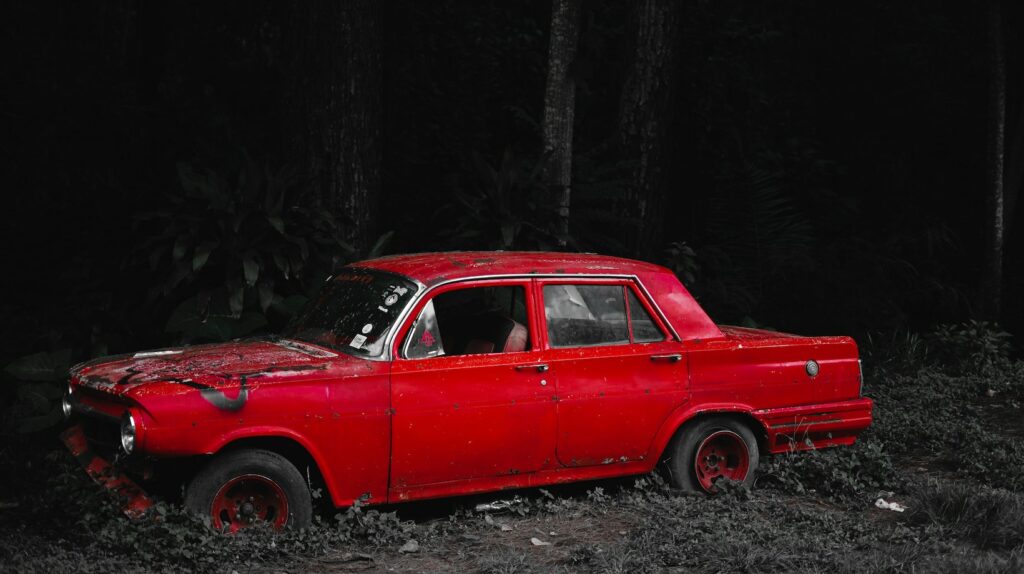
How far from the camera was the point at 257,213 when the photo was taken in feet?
28.7

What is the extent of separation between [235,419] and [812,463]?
12.6ft

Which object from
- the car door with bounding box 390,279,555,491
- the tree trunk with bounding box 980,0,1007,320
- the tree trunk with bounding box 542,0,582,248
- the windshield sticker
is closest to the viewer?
the car door with bounding box 390,279,555,491

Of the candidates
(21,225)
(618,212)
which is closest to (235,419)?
(21,225)

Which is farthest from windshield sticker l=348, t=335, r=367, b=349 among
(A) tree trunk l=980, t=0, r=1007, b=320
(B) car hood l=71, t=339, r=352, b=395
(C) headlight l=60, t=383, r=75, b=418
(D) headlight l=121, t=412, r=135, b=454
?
(A) tree trunk l=980, t=0, r=1007, b=320

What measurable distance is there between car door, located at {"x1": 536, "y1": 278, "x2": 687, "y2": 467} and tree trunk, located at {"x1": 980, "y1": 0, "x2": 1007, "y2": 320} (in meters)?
10.0

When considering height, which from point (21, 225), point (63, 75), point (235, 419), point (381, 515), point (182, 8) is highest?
point (182, 8)

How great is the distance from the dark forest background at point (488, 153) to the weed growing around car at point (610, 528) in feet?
7.06

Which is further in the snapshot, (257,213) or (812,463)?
(257,213)

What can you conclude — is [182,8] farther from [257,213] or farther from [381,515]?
[381,515]

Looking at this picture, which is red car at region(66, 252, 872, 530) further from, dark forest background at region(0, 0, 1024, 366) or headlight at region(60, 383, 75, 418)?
dark forest background at region(0, 0, 1024, 366)

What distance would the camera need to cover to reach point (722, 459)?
283 inches

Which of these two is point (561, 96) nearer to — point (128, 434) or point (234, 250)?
point (234, 250)

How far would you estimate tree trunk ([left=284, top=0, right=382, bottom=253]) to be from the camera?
10320 millimetres

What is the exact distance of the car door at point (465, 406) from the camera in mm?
6121
